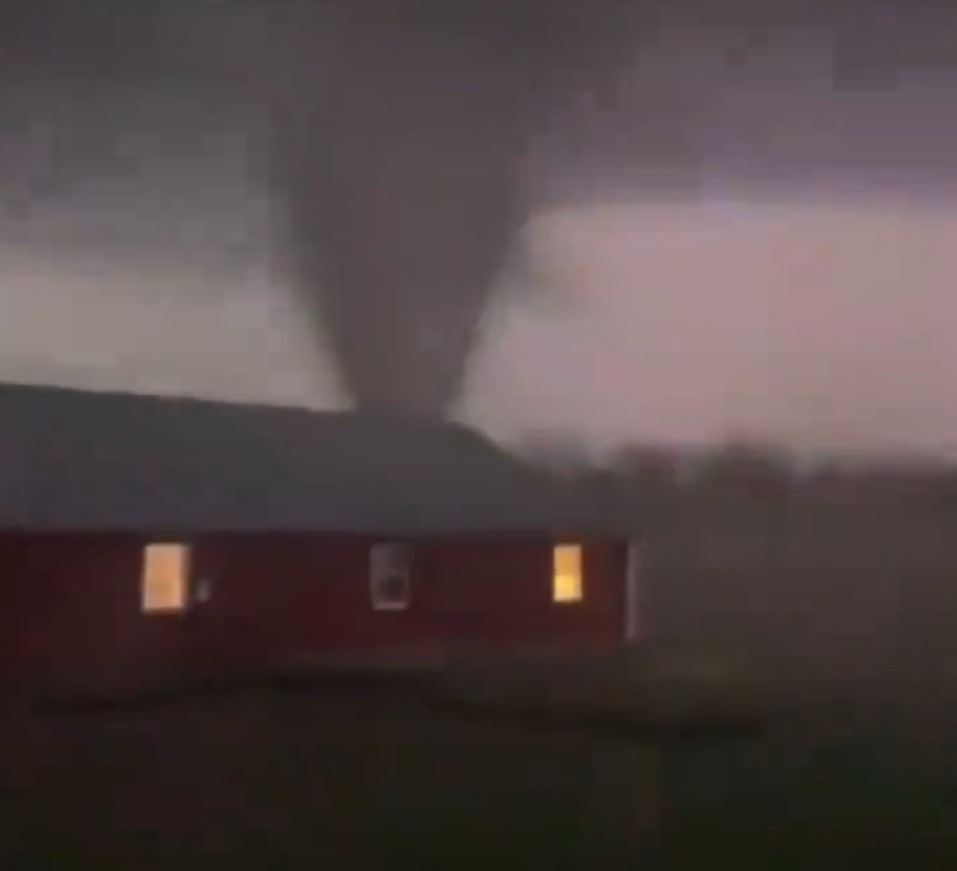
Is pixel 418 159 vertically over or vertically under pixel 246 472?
over

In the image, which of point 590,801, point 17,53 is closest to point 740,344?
point 590,801

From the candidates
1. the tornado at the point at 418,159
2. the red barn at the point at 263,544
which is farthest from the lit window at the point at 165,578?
the tornado at the point at 418,159

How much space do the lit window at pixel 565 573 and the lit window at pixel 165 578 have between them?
0.48ft

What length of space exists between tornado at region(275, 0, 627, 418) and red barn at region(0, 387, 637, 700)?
41 mm

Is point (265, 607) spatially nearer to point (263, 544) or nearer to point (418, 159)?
point (263, 544)

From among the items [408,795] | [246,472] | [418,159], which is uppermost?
[418,159]

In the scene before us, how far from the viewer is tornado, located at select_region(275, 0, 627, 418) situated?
21.8 inches

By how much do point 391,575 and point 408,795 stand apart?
9 centimetres

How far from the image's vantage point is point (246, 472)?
513 millimetres

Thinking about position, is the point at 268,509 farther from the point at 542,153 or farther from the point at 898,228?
the point at 898,228

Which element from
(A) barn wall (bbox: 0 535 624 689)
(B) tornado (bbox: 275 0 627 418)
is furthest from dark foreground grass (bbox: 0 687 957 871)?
(B) tornado (bbox: 275 0 627 418)

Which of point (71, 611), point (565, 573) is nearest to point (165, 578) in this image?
point (71, 611)

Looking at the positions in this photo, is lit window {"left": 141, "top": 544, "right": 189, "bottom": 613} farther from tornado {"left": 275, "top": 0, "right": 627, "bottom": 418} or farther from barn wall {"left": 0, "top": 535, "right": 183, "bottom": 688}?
tornado {"left": 275, "top": 0, "right": 627, "bottom": 418}

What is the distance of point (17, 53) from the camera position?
0.54 meters
